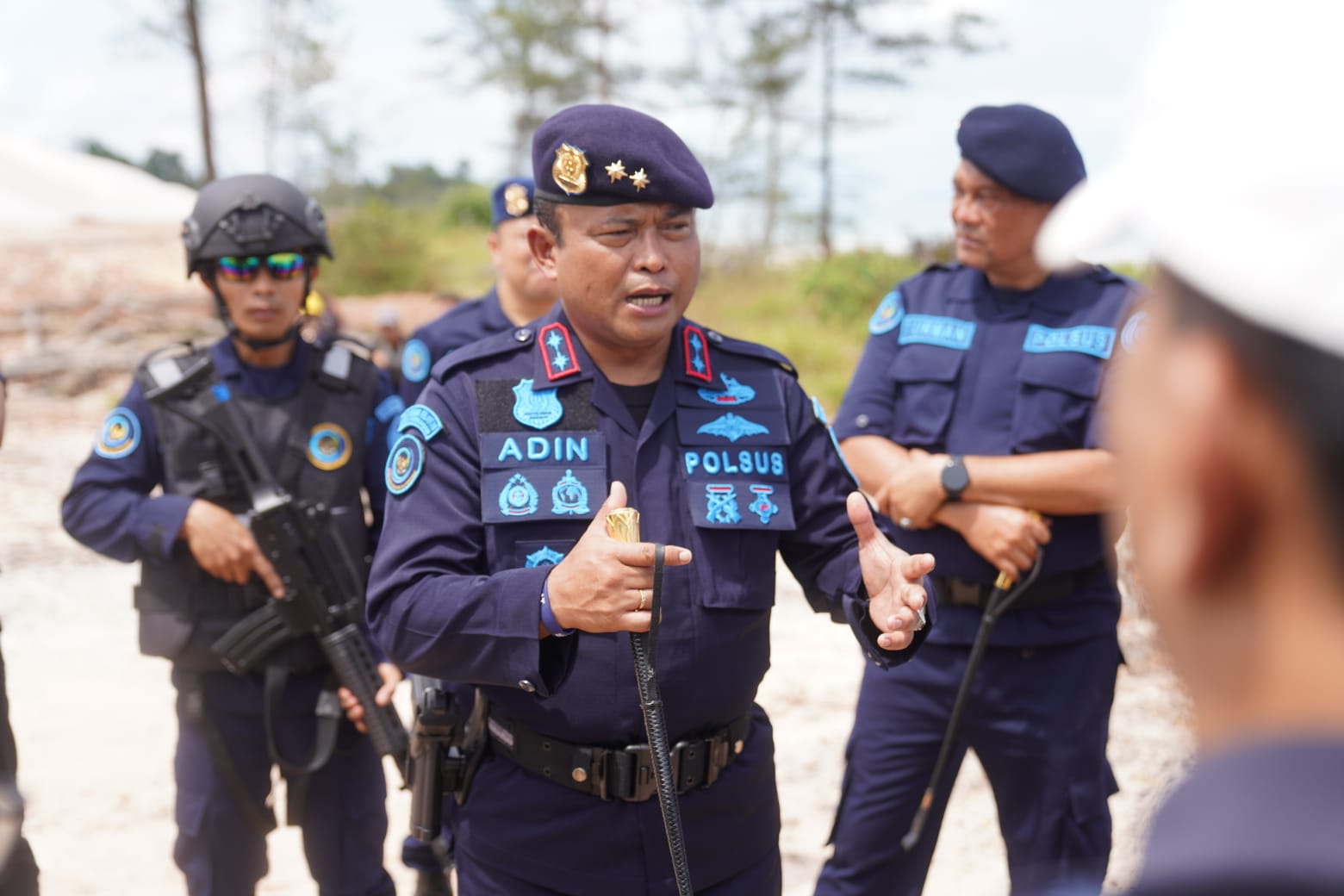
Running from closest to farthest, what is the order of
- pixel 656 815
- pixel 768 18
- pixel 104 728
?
pixel 656 815 → pixel 104 728 → pixel 768 18

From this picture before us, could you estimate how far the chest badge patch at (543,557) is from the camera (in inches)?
94.8

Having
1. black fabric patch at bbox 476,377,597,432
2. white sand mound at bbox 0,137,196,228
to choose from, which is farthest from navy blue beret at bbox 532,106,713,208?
white sand mound at bbox 0,137,196,228

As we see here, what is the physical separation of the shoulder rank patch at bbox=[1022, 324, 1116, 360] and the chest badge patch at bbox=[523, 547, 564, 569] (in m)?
1.74

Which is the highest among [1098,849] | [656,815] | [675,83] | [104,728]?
[675,83]

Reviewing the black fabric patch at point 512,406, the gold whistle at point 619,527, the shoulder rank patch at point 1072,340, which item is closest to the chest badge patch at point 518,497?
the black fabric patch at point 512,406

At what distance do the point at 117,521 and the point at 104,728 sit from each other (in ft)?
9.17

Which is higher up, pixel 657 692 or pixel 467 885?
pixel 657 692

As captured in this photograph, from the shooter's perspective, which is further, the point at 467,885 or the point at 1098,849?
the point at 1098,849

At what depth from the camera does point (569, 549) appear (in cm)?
242

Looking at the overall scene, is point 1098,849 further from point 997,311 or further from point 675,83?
point 675,83

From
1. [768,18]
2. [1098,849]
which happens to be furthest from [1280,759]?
[768,18]

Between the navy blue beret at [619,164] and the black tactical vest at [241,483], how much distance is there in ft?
4.62

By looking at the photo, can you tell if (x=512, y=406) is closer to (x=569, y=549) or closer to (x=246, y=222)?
(x=569, y=549)

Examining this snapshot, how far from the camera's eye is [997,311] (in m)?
3.67
